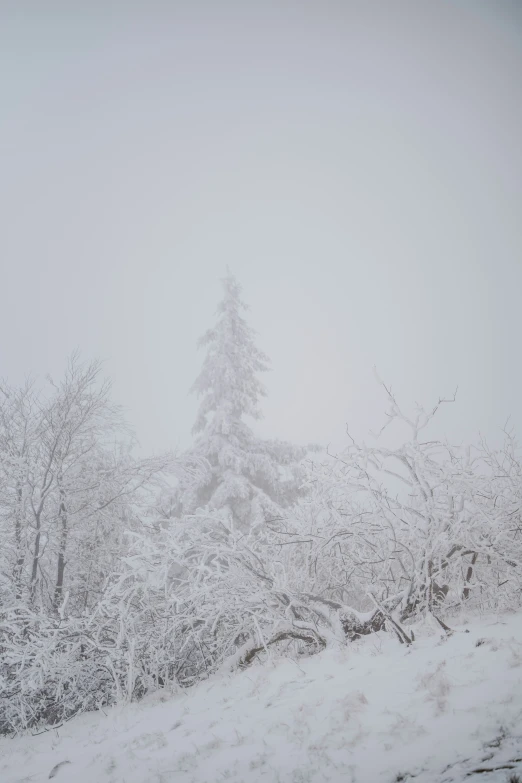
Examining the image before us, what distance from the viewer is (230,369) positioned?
15.2 meters

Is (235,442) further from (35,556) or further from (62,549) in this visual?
(35,556)

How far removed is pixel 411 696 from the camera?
2.90 m

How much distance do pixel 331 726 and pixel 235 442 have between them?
11866 mm

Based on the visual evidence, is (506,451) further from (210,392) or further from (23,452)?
(210,392)

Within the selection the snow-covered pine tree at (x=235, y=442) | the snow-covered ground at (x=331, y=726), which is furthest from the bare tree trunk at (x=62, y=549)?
the snow-covered pine tree at (x=235, y=442)

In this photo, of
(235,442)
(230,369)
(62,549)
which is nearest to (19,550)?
(62,549)

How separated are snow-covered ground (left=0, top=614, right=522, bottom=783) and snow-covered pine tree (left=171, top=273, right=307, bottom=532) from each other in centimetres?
853

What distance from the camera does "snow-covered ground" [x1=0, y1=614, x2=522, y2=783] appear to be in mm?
2248

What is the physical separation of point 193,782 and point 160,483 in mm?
6912

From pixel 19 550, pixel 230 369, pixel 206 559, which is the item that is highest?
pixel 230 369

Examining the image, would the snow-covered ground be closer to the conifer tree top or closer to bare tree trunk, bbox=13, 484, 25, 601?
bare tree trunk, bbox=13, 484, 25, 601

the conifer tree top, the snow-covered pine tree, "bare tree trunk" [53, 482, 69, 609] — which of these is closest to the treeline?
"bare tree trunk" [53, 482, 69, 609]

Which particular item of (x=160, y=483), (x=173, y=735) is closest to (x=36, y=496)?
(x=160, y=483)

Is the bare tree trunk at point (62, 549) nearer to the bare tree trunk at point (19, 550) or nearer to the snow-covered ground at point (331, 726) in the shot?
the bare tree trunk at point (19, 550)
